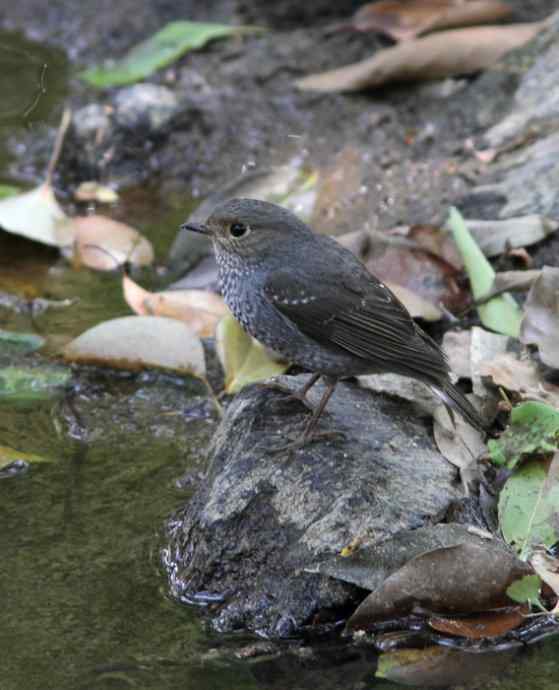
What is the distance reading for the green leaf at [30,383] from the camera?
6215mm

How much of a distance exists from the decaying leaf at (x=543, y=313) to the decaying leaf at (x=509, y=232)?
952 millimetres

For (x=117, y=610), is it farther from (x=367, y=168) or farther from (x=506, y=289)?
(x=367, y=168)

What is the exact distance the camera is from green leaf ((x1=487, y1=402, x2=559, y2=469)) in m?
5.04

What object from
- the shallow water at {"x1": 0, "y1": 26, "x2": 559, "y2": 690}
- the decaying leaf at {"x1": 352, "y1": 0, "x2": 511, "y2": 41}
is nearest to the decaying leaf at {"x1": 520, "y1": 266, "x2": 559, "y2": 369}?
the shallow water at {"x1": 0, "y1": 26, "x2": 559, "y2": 690}

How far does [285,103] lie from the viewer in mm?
9445

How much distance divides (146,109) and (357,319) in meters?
4.32

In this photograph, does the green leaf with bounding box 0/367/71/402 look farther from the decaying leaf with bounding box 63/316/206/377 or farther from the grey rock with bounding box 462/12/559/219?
the grey rock with bounding box 462/12/559/219

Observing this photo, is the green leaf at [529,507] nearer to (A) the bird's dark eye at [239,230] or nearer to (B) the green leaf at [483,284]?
(B) the green leaf at [483,284]

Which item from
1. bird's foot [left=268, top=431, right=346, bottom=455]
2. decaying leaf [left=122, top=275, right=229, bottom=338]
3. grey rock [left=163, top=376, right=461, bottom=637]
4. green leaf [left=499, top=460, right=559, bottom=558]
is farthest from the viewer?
decaying leaf [left=122, top=275, right=229, bottom=338]

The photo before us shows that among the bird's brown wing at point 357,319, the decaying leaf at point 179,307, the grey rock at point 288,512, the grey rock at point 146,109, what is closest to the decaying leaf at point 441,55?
the grey rock at point 146,109

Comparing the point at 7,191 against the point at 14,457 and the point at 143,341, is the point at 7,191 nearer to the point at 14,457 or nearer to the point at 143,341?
the point at 143,341

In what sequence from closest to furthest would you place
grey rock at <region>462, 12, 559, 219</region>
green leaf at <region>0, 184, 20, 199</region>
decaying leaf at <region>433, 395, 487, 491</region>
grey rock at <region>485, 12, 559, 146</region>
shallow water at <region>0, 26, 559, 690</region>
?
shallow water at <region>0, 26, 559, 690</region> → decaying leaf at <region>433, 395, 487, 491</region> → grey rock at <region>462, 12, 559, 219</region> → green leaf at <region>0, 184, 20, 199</region> → grey rock at <region>485, 12, 559, 146</region>

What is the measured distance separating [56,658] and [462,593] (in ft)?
4.59

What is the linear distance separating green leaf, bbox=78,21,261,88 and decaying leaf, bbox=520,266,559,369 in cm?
474
